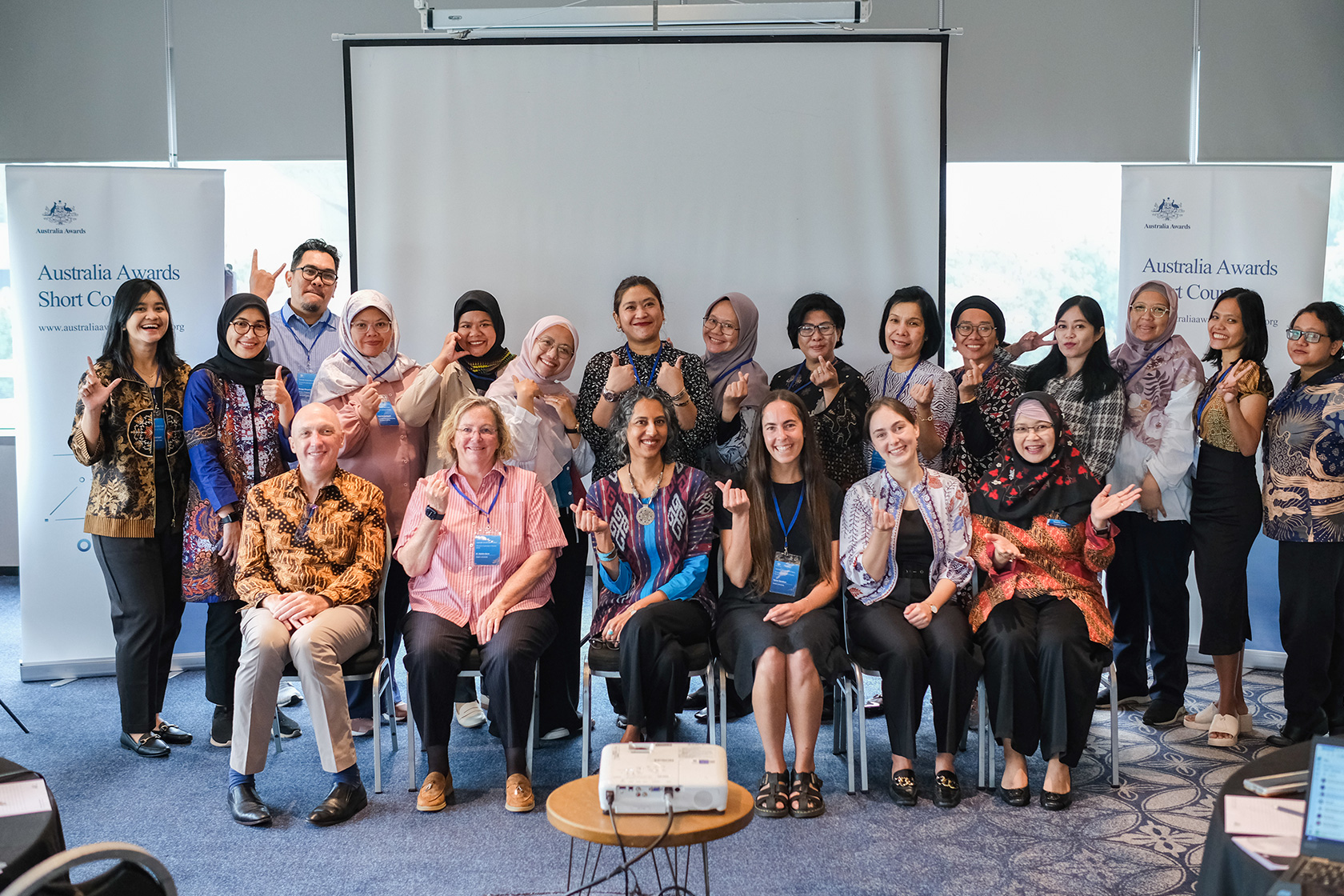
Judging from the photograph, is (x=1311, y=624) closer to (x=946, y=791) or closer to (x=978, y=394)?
(x=978, y=394)

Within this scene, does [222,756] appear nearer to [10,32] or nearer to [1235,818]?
[1235,818]

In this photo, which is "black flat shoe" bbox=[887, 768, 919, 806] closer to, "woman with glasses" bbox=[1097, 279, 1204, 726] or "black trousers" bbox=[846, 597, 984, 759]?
"black trousers" bbox=[846, 597, 984, 759]

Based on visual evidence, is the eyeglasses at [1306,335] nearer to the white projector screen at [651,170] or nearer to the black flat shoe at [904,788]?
the white projector screen at [651,170]

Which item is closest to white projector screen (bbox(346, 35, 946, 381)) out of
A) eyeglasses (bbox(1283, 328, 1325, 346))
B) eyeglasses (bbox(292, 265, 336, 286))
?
eyeglasses (bbox(292, 265, 336, 286))

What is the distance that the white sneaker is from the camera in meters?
3.91

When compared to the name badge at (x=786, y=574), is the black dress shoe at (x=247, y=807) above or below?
below

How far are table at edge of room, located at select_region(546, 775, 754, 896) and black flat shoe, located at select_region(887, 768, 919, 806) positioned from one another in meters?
1.12

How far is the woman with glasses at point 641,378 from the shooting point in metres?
3.65

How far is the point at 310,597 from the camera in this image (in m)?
3.24

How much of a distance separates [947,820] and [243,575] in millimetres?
2363

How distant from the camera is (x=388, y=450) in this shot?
367 centimetres

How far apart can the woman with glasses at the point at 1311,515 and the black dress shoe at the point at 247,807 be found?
3457 millimetres

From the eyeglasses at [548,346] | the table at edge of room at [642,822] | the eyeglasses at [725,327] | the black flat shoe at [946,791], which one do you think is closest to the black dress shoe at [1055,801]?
the black flat shoe at [946,791]

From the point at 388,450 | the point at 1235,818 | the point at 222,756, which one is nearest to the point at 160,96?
the point at 388,450
